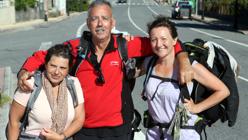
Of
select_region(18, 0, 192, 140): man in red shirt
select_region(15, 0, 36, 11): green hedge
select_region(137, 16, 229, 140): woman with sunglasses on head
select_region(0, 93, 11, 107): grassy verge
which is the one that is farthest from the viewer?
select_region(15, 0, 36, 11): green hedge

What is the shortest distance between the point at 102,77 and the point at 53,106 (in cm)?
44

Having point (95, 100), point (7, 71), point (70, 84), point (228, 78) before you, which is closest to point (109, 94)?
point (95, 100)

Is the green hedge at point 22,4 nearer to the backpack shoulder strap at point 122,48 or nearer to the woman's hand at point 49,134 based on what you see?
the backpack shoulder strap at point 122,48

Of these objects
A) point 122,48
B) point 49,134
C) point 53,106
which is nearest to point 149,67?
point 122,48

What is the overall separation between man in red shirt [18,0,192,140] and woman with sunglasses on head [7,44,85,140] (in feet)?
0.53

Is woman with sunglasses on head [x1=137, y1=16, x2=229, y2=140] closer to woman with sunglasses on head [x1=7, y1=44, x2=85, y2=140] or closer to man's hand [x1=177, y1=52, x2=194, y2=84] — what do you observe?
man's hand [x1=177, y1=52, x2=194, y2=84]

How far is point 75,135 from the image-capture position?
3719 mm

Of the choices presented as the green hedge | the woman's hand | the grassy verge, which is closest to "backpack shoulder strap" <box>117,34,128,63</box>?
the woman's hand

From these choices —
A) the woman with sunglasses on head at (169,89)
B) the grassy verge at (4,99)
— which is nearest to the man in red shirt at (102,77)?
the woman with sunglasses on head at (169,89)

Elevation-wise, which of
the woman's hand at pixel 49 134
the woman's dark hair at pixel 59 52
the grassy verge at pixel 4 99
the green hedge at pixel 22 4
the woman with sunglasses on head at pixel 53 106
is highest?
the green hedge at pixel 22 4

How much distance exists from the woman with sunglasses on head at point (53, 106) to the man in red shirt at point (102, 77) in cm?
16

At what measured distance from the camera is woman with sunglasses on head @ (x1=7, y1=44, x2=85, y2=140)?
3387 millimetres

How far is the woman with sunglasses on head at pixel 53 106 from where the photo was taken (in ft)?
11.1

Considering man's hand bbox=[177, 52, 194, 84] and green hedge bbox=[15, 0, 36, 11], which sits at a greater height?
green hedge bbox=[15, 0, 36, 11]
